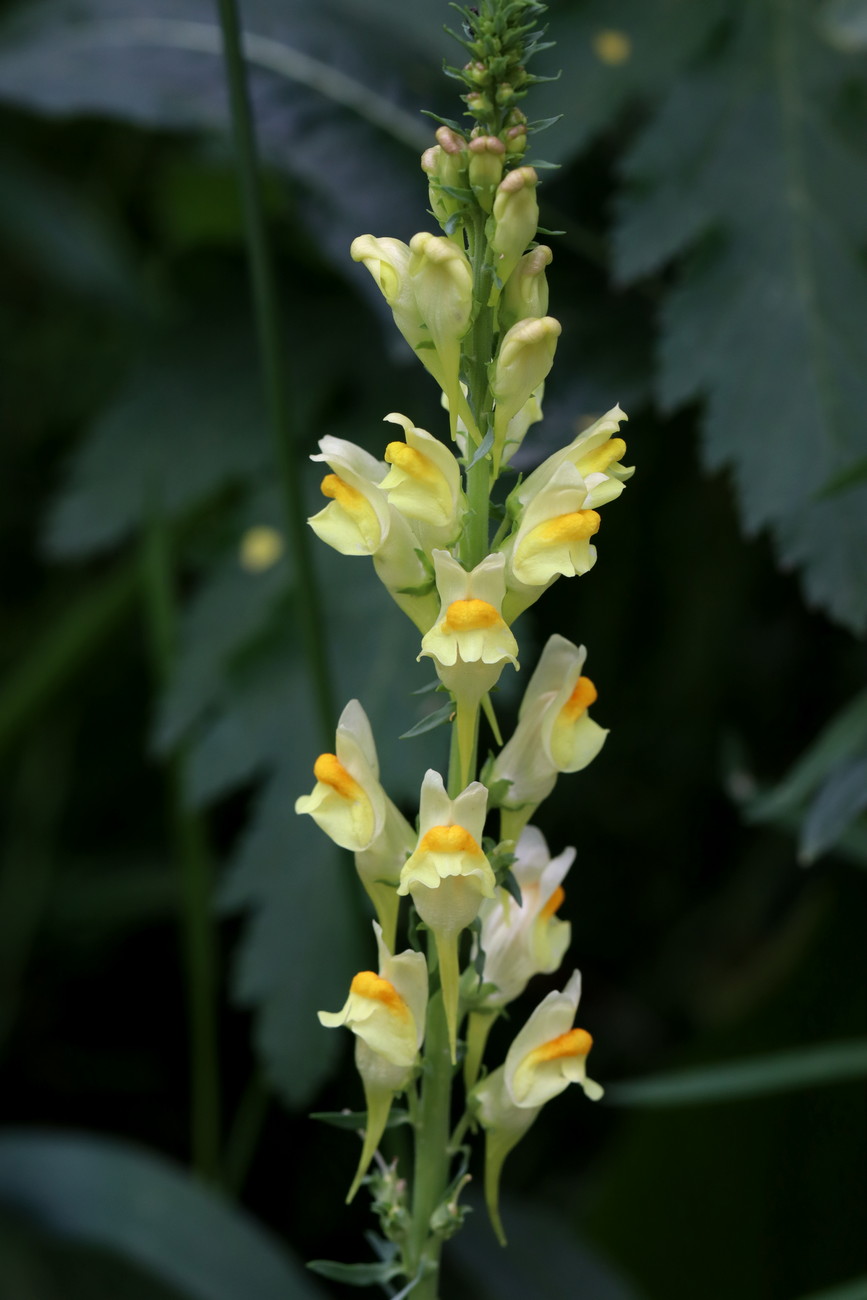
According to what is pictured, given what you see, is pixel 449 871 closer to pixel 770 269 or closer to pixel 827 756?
pixel 827 756

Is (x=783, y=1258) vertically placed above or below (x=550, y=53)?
below

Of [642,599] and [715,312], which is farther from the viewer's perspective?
[642,599]

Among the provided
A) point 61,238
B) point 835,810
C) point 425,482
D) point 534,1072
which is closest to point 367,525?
point 425,482

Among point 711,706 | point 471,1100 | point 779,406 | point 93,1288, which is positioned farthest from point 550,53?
point 93,1288

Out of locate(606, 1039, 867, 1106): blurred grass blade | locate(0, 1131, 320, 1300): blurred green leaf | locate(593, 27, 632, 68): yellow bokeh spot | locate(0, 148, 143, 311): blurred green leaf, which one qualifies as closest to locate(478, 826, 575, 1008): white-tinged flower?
locate(606, 1039, 867, 1106): blurred grass blade

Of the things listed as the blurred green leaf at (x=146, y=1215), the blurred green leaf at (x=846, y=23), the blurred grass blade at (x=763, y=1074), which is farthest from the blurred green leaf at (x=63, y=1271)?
the blurred green leaf at (x=846, y=23)

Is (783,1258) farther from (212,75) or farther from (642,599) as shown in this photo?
(212,75)
